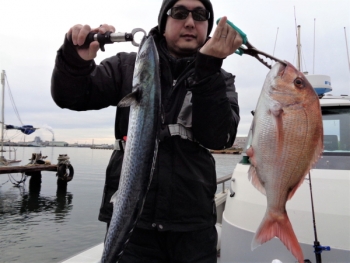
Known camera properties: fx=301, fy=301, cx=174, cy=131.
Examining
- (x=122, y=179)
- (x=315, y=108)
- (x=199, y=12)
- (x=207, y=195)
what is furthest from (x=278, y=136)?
(x=199, y=12)

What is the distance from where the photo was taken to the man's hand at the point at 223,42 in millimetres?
1889

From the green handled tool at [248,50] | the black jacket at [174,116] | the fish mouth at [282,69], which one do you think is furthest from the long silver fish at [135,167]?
the fish mouth at [282,69]

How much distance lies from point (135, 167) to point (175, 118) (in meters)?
0.69

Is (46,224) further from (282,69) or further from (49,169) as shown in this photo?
(282,69)

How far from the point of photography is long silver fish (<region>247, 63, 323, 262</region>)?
1915 mm

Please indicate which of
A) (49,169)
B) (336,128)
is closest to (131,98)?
(336,128)

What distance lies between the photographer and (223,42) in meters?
Answer: 1.94

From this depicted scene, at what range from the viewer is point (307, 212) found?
3520mm

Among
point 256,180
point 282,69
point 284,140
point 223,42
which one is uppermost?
point 223,42

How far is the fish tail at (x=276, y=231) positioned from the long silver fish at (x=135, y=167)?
0.77m

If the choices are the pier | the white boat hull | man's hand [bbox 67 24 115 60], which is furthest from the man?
the pier

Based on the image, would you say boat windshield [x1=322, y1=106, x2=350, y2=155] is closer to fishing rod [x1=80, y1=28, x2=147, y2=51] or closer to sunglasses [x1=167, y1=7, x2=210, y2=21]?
sunglasses [x1=167, y1=7, x2=210, y2=21]

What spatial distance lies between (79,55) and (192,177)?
49.9 inches

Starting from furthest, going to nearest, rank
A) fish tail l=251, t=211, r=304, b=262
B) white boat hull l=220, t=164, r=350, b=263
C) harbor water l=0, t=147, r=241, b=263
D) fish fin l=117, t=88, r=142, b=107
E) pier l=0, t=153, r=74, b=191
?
pier l=0, t=153, r=74, b=191 < harbor water l=0, t=147, r=241, b=263 < white boat hull l=220, t=164, r=350, b=263 < fish fin l=117, t=88, r=142, b=107 < fish tail l=251, t=211, r=304, b=262
